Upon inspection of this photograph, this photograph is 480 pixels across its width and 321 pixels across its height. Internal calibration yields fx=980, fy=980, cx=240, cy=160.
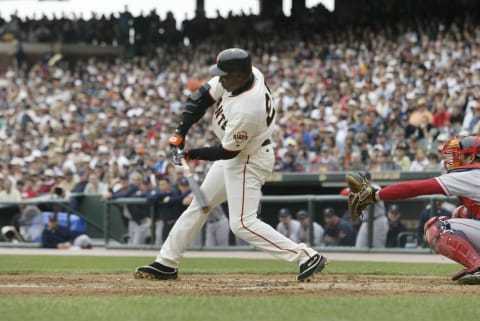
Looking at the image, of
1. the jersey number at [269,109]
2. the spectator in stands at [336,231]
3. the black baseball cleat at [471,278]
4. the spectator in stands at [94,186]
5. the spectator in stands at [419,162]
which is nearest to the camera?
the black baseball cleat at [471,278]

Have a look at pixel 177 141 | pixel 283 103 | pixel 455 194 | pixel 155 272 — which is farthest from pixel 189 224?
pixel 283 103

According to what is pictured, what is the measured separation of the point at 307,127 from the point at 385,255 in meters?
5.68

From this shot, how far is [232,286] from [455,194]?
1.87 metres

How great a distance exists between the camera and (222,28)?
3244 cm

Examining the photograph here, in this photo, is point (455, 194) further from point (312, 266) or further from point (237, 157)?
point (237, 157)

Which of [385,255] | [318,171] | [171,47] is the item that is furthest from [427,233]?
[171,47]

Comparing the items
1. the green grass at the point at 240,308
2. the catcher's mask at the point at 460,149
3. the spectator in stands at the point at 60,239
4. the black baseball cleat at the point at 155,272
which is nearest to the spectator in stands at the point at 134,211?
the spectator in stands at the point at 60,239

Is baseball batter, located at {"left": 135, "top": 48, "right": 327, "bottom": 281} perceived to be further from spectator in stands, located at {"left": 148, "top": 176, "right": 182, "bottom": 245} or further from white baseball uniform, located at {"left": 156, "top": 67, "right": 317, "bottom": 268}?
spectator in stands, located at {"left": 148, "top": 176, "right": 182, "bottom": 245}

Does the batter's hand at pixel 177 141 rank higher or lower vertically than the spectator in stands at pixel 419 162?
higher

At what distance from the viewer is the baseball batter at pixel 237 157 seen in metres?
7.69

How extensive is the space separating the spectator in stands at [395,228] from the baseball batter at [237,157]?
683cm

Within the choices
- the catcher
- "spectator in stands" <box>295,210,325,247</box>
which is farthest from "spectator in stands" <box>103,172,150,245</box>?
the catcher

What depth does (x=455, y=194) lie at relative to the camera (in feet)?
23.8

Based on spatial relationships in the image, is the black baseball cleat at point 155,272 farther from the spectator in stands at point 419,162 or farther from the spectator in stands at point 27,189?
the spectator in stands at point 27,189
